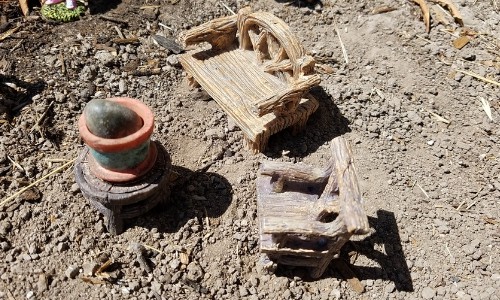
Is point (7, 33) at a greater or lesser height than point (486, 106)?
greater

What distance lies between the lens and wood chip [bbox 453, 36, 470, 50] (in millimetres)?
5773

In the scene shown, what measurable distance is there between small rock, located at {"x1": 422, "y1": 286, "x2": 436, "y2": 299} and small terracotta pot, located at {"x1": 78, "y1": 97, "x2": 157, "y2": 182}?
232 centimetres

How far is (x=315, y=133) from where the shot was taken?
16.2 feet

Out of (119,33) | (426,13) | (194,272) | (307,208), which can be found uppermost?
(119,33)

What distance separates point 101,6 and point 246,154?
258 cm

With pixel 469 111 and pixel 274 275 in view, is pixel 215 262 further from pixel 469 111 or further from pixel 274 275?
pixel 469 111

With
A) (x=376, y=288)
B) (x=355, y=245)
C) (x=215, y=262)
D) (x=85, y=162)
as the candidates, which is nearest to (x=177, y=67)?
(x=85, y=162)

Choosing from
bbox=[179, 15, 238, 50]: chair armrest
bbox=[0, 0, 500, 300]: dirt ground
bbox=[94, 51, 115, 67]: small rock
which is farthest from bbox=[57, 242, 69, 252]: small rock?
bbox=[179, 15, 238, 50]: chair armrest

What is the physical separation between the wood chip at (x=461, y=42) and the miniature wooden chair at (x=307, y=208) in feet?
9.49

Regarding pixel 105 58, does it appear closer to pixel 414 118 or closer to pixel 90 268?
pixel 90 268

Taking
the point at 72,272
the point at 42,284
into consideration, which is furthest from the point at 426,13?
the point at 42,284

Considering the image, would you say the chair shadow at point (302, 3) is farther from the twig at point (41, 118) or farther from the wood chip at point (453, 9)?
the twig at point (41, 118)

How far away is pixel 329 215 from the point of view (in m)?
3.83

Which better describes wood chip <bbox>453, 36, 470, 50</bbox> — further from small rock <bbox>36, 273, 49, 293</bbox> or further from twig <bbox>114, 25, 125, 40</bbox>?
small rock <bbox>36, 273, 49, 293</bbox>
